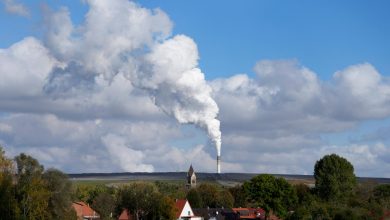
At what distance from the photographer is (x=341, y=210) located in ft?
322

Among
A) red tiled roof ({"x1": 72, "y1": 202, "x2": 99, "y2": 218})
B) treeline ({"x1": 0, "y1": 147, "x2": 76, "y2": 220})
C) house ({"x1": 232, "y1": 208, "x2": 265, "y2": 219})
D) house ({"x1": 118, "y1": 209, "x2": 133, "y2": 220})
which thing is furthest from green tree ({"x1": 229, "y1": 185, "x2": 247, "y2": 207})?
treeline ({"x1": 0, "y1": 147, "x2": 76, "y2": 220})

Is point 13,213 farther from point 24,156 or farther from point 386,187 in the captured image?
point 386,187

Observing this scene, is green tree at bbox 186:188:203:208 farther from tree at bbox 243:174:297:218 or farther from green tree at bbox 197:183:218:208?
tree at bbox 243:174:297:218

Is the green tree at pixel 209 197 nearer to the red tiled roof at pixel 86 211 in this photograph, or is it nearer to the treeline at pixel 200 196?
the treeline at pixel 200 196

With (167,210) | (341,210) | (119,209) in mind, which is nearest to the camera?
(341,210)

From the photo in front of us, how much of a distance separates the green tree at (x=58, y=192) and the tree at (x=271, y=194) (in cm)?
5010

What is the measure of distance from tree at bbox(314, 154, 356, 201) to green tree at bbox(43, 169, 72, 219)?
Answer: 201ft

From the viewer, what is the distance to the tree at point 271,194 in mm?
137625

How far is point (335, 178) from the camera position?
142 m

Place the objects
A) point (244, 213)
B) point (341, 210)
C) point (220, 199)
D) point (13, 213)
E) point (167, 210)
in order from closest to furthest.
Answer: point (13, 213) < point (341, 210) < point (167, 210) < point (244, 213) < point (220, 199)

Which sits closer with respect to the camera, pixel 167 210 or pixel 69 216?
pixel 69 216

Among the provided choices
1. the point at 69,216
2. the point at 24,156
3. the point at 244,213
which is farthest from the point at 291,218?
→ the point at 244,213

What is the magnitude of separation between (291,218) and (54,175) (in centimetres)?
3359

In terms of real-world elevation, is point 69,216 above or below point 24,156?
below
